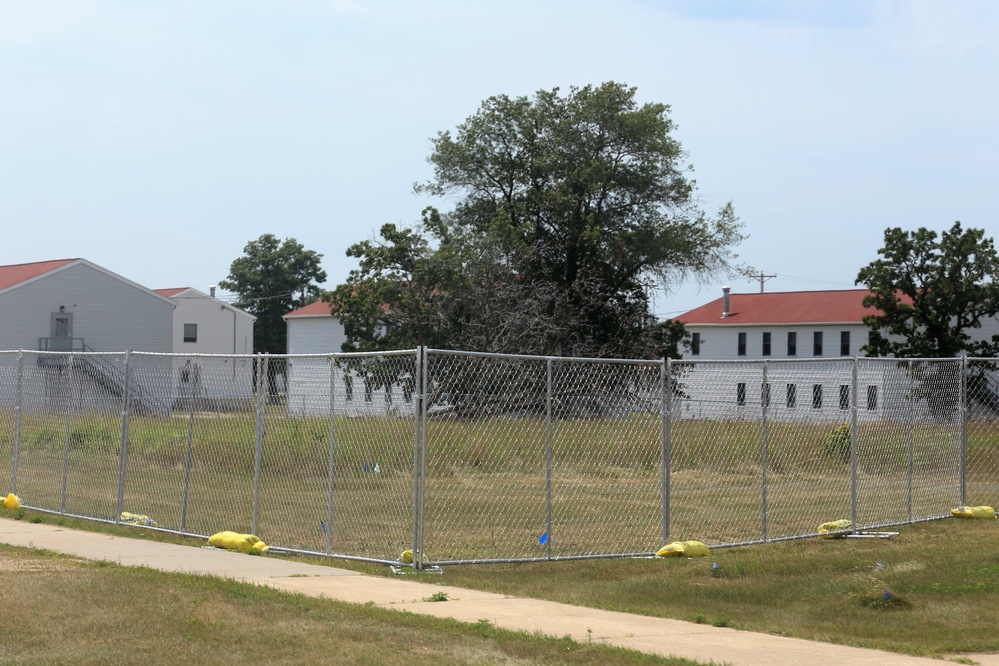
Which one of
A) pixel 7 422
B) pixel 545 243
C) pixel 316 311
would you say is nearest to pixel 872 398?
pixel 7 422

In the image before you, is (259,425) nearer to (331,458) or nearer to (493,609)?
(331,458)

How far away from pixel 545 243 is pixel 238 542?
38.2 metres

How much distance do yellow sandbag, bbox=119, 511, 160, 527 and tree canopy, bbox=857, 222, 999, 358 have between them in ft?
150

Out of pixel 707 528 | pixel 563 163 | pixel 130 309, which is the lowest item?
pixel 707 528

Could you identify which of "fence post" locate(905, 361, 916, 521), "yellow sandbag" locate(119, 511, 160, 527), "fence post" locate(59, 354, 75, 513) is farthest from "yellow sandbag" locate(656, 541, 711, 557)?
"fence post" locate(59, 354, 75, 513)

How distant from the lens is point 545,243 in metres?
50.2

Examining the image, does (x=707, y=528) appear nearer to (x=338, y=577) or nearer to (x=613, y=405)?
(x=613, y=405)

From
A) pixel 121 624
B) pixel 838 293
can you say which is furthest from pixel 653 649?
pixel 838 293

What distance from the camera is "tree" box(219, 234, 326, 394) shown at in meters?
103

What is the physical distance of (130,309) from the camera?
59.3 meters

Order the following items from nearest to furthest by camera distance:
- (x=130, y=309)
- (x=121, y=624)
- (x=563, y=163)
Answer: (x=121, y=624), (x=563, y=163), (x=130, y=309)

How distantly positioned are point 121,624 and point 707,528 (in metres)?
8.57

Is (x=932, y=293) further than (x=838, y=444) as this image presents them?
Yes

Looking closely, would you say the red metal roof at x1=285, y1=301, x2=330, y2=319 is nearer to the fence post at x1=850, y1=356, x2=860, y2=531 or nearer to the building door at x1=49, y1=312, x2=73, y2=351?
the building door at x1=49, y1=312, x2=73, y2=351
